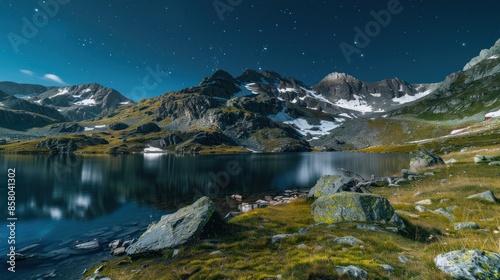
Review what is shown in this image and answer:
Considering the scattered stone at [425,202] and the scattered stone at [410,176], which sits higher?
the scattered stone at [410,176]

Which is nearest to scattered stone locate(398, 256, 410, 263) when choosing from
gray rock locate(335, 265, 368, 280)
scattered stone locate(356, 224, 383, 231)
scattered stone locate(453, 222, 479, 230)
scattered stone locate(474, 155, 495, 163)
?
gray rock locate(335, 265, 368, 280)

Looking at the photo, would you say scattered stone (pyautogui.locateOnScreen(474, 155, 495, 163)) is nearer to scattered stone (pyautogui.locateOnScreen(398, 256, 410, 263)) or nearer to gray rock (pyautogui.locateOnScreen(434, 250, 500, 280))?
scattered stone (pyautogui.locateOnScreen(398, 256, 410, 263))

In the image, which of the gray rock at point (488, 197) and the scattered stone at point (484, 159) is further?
the scattered stone at point (484, 159)

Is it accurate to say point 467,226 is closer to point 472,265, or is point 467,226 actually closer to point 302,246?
point 472,265

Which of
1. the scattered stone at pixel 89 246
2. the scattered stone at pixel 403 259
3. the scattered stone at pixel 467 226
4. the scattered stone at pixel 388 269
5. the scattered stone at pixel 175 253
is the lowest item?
the scattered stone at pixel 89 246

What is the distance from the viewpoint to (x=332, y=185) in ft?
103

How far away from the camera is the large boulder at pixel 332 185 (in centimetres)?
3027

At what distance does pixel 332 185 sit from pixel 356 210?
1308cm

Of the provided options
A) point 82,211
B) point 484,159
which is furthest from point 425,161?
point 82,211

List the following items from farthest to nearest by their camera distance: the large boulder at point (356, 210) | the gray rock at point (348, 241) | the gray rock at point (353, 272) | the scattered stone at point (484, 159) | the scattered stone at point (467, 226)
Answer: the scattered stone at point (484, 159), the large boulder at point (356, 210), the scattered stone at point (467, 226), the gray rock at point (348, 241), the gray rock at point (353, 272)

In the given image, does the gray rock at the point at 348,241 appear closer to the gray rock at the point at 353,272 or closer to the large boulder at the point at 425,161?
the gray rock at the point at 353,272

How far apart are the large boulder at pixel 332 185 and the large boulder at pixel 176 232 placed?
1751cm

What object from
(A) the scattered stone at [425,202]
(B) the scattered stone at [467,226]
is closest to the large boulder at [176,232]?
(B) the scattered stone at [467,226]

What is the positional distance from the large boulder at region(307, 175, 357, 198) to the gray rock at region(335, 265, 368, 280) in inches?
841
